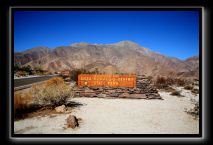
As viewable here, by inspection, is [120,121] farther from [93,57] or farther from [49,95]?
[93,57]

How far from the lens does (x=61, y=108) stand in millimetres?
7836

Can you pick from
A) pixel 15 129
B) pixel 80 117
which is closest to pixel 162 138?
pixel 80 117

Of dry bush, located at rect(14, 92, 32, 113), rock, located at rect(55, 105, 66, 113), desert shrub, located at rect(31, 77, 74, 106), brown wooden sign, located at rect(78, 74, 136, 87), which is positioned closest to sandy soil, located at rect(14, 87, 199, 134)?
rock, located at rect(55, 105, 66, 113)

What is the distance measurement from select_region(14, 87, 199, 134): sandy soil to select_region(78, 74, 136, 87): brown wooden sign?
1701mm

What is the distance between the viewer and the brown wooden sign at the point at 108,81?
10.9 m

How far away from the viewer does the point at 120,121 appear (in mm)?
7023

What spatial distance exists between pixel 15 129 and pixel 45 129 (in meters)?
0.75

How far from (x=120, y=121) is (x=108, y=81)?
13.5ft

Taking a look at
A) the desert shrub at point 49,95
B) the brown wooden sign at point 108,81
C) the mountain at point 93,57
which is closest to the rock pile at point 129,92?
the brown wooden sign at point 108,81

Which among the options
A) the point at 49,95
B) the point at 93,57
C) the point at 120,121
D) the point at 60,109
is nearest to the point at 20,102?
the point at 49,95

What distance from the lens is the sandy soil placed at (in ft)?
20.2
